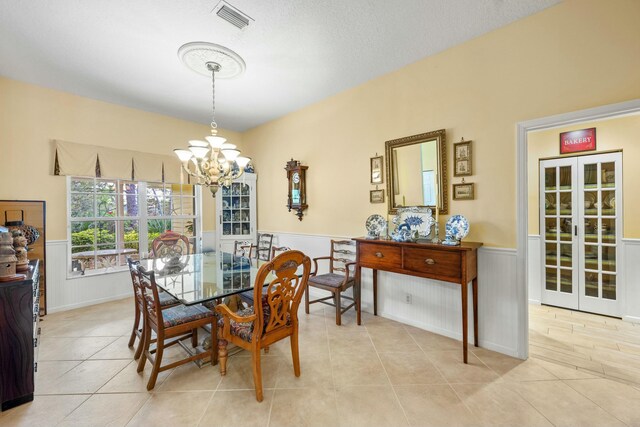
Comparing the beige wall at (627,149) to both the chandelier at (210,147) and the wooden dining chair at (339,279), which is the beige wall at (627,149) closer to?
the wooden dining chair at (339,279)

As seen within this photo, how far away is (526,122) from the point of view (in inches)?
93.0

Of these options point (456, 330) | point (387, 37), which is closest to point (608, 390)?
point (456, 330)

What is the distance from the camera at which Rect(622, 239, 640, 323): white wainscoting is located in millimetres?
3078

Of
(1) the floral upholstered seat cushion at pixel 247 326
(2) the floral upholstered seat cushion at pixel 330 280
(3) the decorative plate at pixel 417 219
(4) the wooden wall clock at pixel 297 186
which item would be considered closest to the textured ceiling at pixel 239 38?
(4) the wooden wall clock at pixel 297 186

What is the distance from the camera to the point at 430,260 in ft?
8.18

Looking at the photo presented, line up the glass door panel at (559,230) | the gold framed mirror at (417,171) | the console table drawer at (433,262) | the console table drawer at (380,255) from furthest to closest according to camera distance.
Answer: the glass door panel at (559,230) < the gold framed mirror at (417,171) < the console table drawer at (380,255) < the console table drawer at (433,262)

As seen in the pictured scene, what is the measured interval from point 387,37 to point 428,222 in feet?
6.05

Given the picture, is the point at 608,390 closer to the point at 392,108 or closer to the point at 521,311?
the point at 521,311

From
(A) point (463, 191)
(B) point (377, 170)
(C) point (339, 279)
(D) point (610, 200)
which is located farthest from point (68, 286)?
(D) point (610, 200)

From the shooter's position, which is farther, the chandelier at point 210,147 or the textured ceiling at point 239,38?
the chandelier at point 210,147

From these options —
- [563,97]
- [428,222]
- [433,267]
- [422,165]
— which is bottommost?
[433,267]

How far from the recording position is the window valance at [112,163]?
3633 millimetres

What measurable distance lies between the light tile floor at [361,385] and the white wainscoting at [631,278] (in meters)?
0.31

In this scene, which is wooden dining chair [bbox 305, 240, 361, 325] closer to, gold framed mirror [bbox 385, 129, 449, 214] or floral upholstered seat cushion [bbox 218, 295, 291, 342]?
gold framed mirror [bbox 385, 129, 449, 214]
